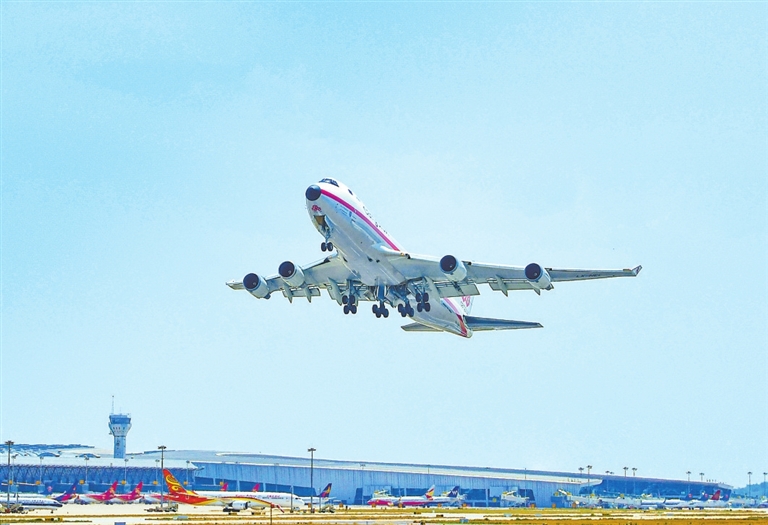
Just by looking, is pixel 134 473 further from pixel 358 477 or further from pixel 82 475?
pixel 358 477

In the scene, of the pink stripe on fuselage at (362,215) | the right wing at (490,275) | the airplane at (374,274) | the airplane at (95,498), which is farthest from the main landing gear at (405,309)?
the airplane at (95,498)

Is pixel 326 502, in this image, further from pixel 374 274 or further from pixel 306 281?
pixel 374 274

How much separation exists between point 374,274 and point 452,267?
5703 mm

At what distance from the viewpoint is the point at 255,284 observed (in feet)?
247

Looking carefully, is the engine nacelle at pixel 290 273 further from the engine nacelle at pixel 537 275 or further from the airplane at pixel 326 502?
the airplane at pixel 326 502

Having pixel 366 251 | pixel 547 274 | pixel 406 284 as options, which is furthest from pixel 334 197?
pixel 547 274

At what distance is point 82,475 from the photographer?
19238 cm

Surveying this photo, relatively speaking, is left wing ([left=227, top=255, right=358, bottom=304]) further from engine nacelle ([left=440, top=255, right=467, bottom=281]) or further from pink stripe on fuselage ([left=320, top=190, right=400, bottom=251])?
engine nacelle ([left=440, top=255, right=467, bottom=281])

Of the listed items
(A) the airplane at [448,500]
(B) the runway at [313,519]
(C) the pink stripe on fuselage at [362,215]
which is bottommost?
(B) the runway at [313,519]

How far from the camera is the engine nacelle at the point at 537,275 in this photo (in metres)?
69.8

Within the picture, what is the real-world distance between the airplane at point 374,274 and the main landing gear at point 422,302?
0.07 m

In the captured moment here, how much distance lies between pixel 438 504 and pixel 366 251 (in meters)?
99.9

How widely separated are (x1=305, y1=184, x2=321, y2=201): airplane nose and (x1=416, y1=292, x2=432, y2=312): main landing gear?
13.5 m

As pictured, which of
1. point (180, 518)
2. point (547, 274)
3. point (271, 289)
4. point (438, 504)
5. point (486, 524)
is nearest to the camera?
point (547, 274)
